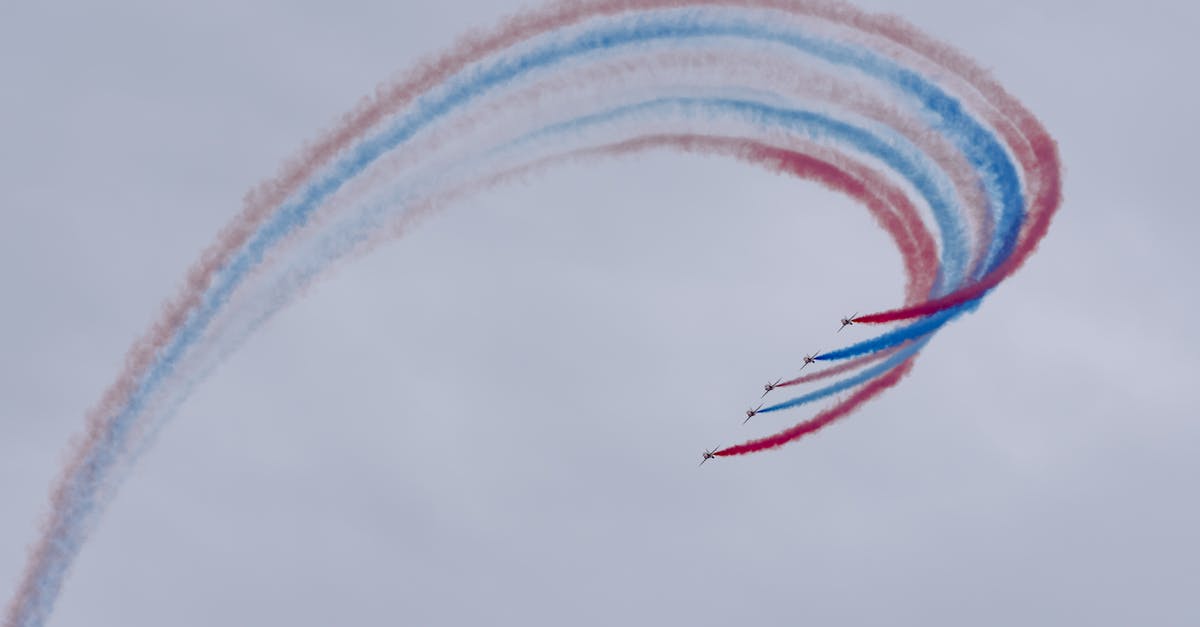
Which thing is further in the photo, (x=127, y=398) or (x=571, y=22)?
(x=127, y=398)

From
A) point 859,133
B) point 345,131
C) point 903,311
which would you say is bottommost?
point 903,311

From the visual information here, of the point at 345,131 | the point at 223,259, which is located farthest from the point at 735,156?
the point at 223,259

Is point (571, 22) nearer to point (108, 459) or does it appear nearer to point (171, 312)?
point (171, 312)

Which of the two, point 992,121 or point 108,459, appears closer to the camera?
point 992,121

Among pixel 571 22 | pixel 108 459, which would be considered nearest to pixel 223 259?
pixel 108 459

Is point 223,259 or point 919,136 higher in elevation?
point 223,259

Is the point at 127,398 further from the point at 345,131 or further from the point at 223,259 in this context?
the point at 345,131
